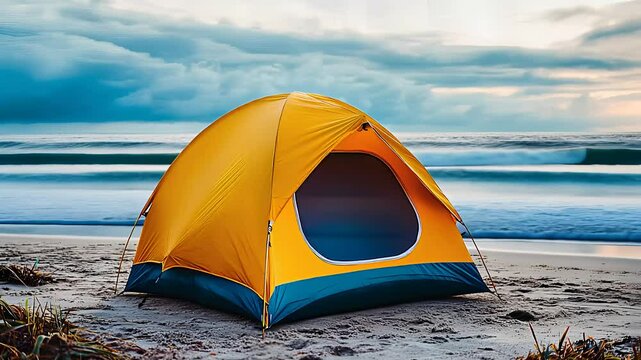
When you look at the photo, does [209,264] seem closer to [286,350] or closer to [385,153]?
[286,350]

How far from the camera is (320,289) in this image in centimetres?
546

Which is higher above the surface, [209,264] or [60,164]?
[60,164]

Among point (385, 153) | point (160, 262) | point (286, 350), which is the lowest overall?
point (286, 350)

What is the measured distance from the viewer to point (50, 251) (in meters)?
8.74

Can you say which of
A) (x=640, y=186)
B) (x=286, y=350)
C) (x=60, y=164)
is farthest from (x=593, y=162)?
(x=286, y=350)

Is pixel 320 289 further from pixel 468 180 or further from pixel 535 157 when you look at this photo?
pixel 535 157

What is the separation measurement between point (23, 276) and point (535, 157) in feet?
74.7

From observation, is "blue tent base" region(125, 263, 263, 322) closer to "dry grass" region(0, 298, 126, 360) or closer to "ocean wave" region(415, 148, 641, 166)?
"dry grass" region(0, 298, 126, 360)

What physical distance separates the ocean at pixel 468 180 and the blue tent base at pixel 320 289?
480 cm

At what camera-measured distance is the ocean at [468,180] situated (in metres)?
11.8

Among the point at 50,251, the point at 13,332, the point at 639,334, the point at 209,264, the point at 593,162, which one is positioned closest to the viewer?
the point at 13,332

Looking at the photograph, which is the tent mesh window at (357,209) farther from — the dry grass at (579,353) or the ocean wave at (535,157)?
the ocean wave at (535,157)

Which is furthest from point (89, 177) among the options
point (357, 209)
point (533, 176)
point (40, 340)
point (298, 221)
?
point (40, 340)

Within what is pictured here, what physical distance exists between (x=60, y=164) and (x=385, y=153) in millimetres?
23787
